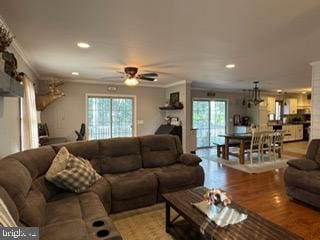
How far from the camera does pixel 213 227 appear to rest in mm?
1798

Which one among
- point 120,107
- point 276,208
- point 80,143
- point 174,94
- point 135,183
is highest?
point 174,94

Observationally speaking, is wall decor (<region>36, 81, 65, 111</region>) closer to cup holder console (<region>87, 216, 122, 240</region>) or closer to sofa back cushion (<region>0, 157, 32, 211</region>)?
sofa back cushion (<region>0, 157, 32, 211</region>)

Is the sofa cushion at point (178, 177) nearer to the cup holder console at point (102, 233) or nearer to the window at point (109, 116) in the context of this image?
the cup holder console at point (102, 233)

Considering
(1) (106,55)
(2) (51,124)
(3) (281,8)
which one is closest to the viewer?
(3) (281,8)

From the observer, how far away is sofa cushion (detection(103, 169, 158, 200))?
2.88m

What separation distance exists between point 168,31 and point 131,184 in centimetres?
212

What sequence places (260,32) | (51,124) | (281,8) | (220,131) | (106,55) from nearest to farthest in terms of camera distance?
(281,8), (260,32), (106,55), (51,124), (220,131)

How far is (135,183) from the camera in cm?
297

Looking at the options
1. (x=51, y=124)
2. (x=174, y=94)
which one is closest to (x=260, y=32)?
(x=174, y=94)

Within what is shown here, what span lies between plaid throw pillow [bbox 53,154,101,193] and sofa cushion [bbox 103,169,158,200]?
1.12 feet

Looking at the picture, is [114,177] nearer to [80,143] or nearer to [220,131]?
[80,143]

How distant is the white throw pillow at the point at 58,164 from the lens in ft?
8.11

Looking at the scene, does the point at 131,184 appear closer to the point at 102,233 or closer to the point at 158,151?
the point at 158,151

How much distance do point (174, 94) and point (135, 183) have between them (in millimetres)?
4586
